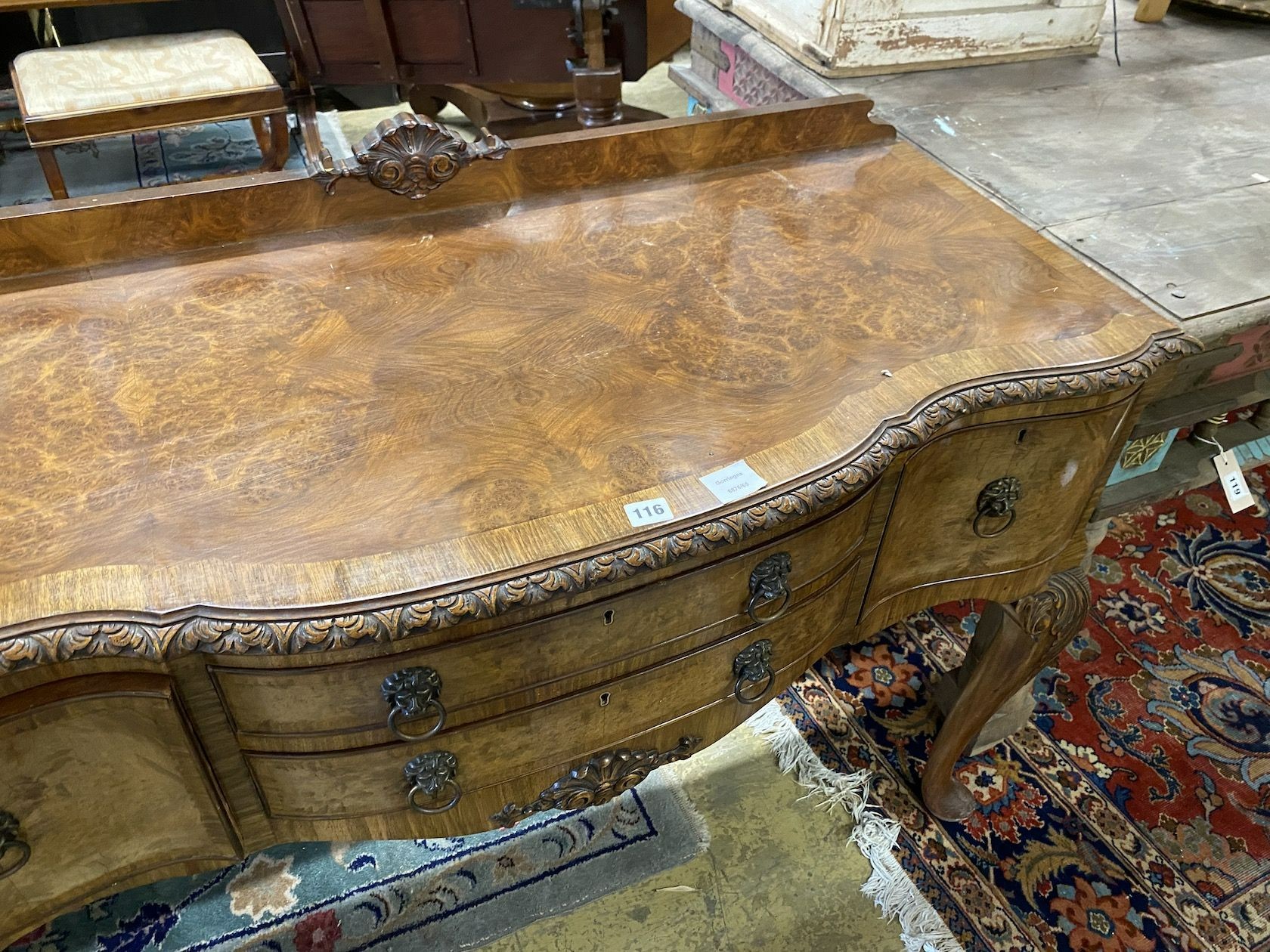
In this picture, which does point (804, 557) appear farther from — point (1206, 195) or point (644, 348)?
point (1206, 195)

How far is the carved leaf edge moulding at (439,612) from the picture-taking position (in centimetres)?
58

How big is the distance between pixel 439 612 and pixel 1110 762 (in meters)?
1.28

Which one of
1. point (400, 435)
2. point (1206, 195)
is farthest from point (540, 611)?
point (1206, 195)

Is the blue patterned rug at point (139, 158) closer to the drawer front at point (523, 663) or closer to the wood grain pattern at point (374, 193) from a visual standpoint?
the wood grain pattern at point (374, 193)

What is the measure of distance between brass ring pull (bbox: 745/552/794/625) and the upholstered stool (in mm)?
2115

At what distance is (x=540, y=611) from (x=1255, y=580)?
168 cm

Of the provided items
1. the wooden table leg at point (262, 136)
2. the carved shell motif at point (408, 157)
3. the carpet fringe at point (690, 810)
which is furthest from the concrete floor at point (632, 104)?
the carpet fringe at point (690, 810)

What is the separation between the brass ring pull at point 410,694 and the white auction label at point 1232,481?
0.97 meters

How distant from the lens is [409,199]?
99 cm

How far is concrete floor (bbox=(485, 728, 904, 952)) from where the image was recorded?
1.24m

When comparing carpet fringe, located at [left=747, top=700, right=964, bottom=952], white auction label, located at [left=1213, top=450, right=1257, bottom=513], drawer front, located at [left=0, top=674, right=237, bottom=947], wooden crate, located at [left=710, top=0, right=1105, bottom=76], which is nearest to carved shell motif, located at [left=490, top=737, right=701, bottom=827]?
drawer front, located at [left=0, top=674, right=237, bottom=947]

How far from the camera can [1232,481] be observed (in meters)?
1.16

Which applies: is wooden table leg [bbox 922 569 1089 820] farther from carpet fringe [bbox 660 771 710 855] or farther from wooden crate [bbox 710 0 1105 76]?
wooden crate [bbox 710 0 1105 76]

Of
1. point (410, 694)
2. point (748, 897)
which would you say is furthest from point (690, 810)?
point (410, 694)
